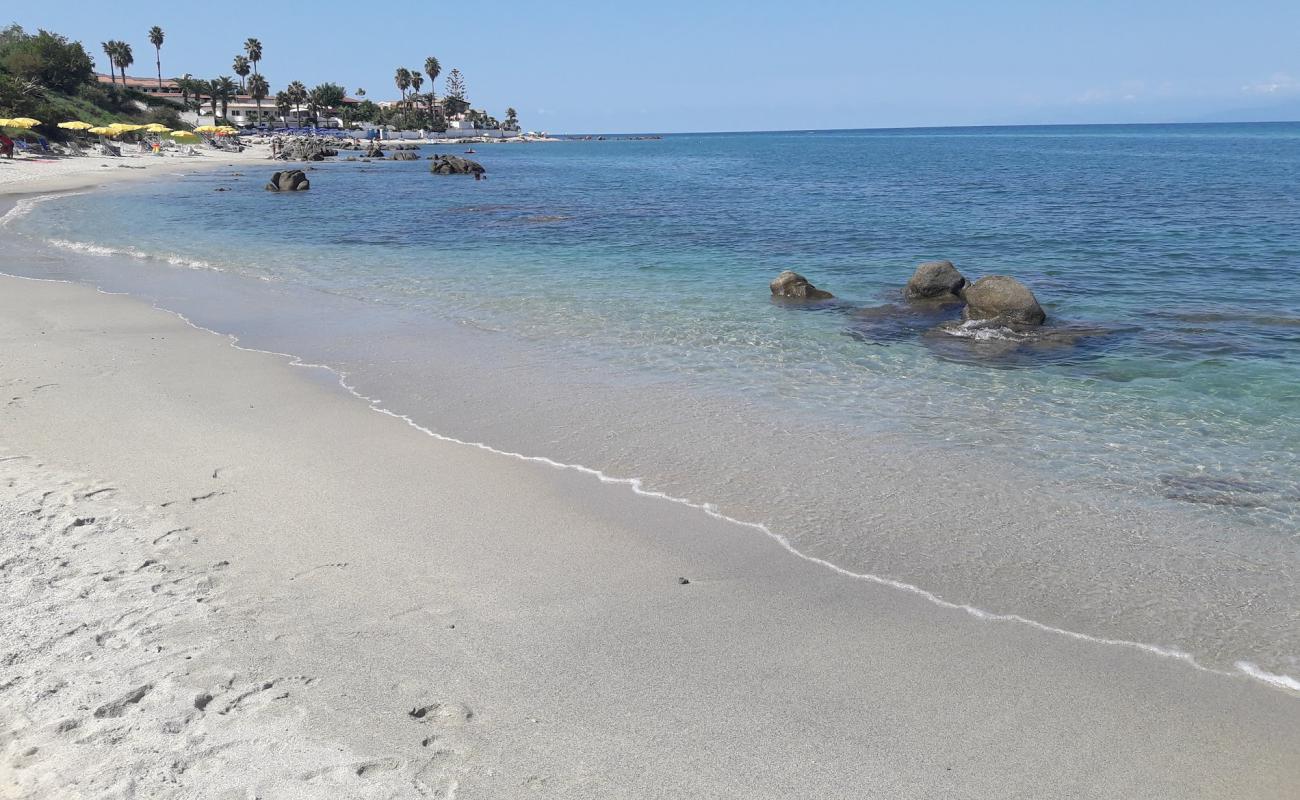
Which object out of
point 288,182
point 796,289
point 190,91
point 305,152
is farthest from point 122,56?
point 796,289

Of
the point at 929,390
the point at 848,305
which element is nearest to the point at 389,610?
the point at 929,390

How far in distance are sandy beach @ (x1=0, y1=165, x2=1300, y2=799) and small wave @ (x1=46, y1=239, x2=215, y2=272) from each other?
1556cm

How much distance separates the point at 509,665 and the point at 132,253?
23.3 meters

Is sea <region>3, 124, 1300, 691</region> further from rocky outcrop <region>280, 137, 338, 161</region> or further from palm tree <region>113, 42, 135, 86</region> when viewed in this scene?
palm tree <region>113, 42, 135, 86</region>

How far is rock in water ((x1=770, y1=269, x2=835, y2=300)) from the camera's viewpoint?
17453 mm

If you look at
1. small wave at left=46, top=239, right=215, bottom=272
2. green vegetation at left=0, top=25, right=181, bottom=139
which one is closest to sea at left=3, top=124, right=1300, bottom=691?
small wave at left=46, top=239, right=215, bottom=272

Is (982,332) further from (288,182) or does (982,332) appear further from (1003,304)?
(288,182)

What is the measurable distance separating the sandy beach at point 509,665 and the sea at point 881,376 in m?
0.63

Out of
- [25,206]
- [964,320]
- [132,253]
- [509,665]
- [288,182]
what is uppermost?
[288,182]

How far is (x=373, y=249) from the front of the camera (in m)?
26.1

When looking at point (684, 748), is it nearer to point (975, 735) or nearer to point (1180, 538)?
point (975, 735)

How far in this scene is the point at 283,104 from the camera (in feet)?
483

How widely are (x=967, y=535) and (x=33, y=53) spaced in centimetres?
11567

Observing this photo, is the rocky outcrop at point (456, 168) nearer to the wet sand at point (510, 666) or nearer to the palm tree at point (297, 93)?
the wet sand at point (510, 666)
